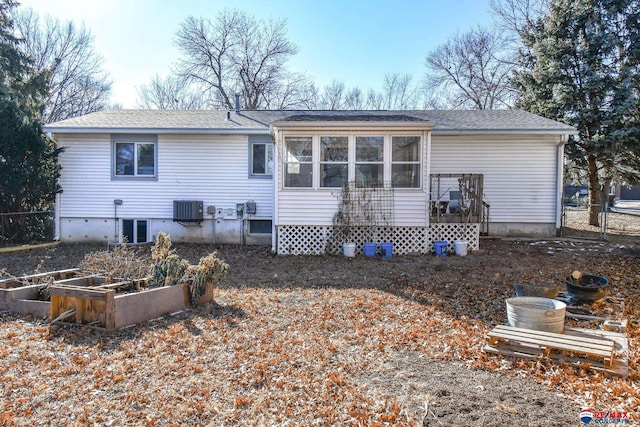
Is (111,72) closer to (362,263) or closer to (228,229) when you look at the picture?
(228,229)

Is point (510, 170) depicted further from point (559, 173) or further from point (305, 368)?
point (305, 368)

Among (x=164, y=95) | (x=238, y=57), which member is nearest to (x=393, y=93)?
(x=238, y=57)

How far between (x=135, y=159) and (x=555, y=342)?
1082 cm

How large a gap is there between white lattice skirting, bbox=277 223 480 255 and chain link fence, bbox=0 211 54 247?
23.2 ft

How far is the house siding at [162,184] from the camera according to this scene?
11086 mm

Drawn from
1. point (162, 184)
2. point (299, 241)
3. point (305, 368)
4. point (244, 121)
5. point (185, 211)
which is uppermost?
point (244, 121)

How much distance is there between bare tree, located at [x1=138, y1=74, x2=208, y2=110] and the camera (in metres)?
28.1

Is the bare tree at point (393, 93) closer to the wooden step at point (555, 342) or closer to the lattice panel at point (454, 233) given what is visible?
the lattice panel at point (454, 233)

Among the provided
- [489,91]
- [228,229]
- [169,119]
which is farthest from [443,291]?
[489,91]

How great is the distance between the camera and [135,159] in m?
11.2

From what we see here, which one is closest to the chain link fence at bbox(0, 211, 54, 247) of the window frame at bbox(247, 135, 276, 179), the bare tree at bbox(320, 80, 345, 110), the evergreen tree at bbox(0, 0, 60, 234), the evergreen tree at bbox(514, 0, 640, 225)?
the evergreen tree at bbox(0, 0, 60, 234)

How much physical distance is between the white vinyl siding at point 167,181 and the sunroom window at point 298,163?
1614 mm

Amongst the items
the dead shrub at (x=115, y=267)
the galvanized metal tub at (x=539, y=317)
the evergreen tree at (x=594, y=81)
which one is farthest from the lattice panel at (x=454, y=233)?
the dead shrub at (x=115, y=267)

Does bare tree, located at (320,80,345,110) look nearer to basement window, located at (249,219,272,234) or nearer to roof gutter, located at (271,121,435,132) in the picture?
basement window, located at (249,219,272,234)
